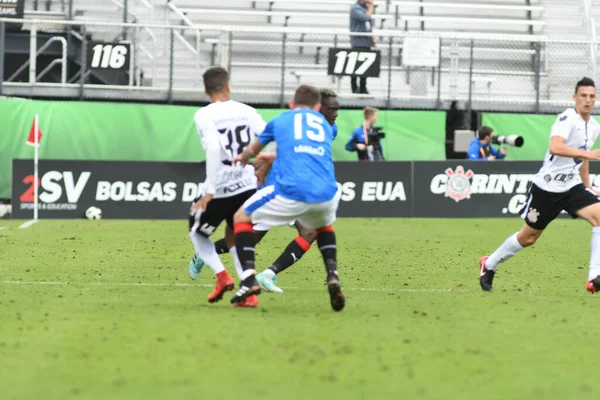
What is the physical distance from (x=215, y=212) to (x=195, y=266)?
170cm

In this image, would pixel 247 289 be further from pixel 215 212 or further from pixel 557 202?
pixel 557 202

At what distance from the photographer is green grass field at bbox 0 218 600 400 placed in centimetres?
582

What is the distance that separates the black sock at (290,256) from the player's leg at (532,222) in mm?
1813

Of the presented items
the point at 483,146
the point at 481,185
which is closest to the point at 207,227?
the point at 481,185

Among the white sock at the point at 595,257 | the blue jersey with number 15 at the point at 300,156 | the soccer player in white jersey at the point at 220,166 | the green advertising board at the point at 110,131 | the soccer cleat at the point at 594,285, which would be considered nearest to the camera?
the blue jersey with number 15 at the point at 300,156

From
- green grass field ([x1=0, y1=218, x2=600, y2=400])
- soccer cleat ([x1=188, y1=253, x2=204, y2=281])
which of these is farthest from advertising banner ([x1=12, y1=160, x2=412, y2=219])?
soccer cleat ([x1=188, y1=253, x2=204, y2=281])

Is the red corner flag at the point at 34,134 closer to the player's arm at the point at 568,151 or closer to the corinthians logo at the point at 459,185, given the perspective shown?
the corinthians logo at the point at 459,185

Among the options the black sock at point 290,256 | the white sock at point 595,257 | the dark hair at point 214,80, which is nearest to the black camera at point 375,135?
the white sock at point 595,257

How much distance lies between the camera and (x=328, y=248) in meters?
9.06

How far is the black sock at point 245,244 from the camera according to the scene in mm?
9000

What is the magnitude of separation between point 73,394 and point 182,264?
7.82 m

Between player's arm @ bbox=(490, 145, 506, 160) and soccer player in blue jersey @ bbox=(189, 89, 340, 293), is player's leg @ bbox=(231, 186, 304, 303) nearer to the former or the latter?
soccer player in blue jersey @ bbox=(189, 89, 340, 293)

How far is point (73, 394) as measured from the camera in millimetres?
5520

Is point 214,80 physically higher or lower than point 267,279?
higher
